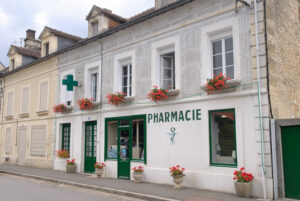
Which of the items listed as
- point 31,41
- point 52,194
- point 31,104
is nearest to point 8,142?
point 31,104

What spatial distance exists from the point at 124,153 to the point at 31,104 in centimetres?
909

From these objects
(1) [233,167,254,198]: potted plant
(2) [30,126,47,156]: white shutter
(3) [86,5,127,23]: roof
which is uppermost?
(3) [86,5,127,23]: roof

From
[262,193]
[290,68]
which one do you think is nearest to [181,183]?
[262,193]

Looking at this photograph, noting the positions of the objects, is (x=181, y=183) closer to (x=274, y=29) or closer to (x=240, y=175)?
(x=240, y=175)

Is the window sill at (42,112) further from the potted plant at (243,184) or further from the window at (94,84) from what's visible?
the potted plant at (243,184)

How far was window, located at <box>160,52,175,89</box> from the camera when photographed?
37.7 ft

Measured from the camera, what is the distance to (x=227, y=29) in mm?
9641

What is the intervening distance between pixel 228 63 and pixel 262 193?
396 cm

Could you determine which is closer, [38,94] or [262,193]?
[262,193]

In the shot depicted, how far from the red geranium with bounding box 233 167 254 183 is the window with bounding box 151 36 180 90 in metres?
4.04

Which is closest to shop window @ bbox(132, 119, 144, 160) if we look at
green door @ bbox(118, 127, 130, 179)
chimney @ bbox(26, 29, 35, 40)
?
green door @ bbox(118, 127, 130, 179)

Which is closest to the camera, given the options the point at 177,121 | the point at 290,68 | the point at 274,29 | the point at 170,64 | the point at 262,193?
the point at 262,193

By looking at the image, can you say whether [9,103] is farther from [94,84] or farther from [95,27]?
[95,27]

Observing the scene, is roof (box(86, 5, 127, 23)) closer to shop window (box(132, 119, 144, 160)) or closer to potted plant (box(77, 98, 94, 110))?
potted plant (box(77, 98, 94, 110))
